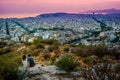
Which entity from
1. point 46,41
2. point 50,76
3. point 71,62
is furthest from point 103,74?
point 46,41

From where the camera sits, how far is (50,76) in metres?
14.2

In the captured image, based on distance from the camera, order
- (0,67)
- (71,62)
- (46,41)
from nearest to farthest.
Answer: (0,67) < (71,62) < (46,41)

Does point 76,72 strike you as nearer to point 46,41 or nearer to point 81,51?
point 81,51

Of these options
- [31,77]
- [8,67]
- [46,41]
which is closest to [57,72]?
[31,77]

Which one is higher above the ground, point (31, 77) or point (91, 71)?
point (91, 71)

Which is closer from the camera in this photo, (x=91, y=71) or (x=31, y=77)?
(x=91, y=71)

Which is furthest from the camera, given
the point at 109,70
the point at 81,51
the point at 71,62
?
the point at 81,51

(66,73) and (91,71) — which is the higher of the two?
(91,71)

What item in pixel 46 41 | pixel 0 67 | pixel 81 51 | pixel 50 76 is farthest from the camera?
pixel 46 41

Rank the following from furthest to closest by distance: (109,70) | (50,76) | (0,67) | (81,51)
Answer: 1. (81,51)
2. (50,76)
3. (0,67)
4. (109,70)

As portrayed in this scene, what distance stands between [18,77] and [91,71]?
178 inches

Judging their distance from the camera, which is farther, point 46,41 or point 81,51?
point 46,41

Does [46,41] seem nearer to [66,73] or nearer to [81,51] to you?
[81,51]

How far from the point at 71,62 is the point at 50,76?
5.70 feet
